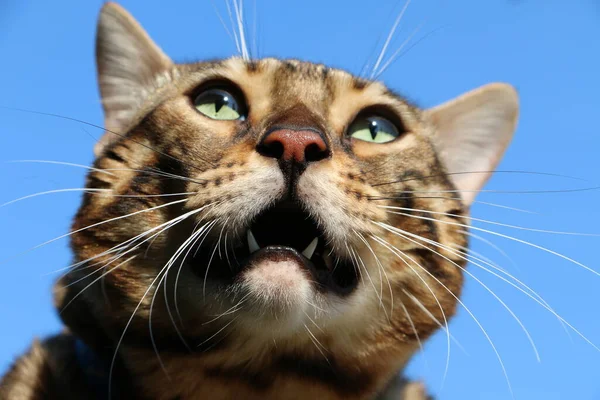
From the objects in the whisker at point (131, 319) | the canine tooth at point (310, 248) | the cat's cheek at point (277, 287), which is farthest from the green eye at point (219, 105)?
the cat's cheek at point (277, 287)

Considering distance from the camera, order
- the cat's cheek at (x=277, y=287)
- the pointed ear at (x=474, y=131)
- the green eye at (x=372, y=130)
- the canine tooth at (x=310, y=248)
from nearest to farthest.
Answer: the cat's cheek at (x=277, y=287)
the canine tooth at (x=310, y=248)
the green eye at (x=372, y=130)
the pointed ear at (x=474, y=131)

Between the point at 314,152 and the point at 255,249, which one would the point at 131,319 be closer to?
the point at 255,249

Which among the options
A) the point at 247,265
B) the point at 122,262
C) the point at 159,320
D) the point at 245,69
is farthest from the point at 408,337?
the point at 245,69

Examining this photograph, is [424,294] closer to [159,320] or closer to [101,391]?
[159,320]

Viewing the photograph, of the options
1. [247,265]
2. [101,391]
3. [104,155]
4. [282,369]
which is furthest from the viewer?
[104,155]

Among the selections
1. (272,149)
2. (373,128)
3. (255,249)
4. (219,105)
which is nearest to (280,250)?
(255,249)

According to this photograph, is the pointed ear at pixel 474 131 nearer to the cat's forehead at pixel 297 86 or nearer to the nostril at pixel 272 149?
the cat's forehead at pixel 297 86

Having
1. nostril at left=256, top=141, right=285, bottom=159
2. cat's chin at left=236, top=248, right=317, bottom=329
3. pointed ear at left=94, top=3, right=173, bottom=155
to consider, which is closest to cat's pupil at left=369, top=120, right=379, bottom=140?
nostril at left=256, top=141, right=285, bottom=159
